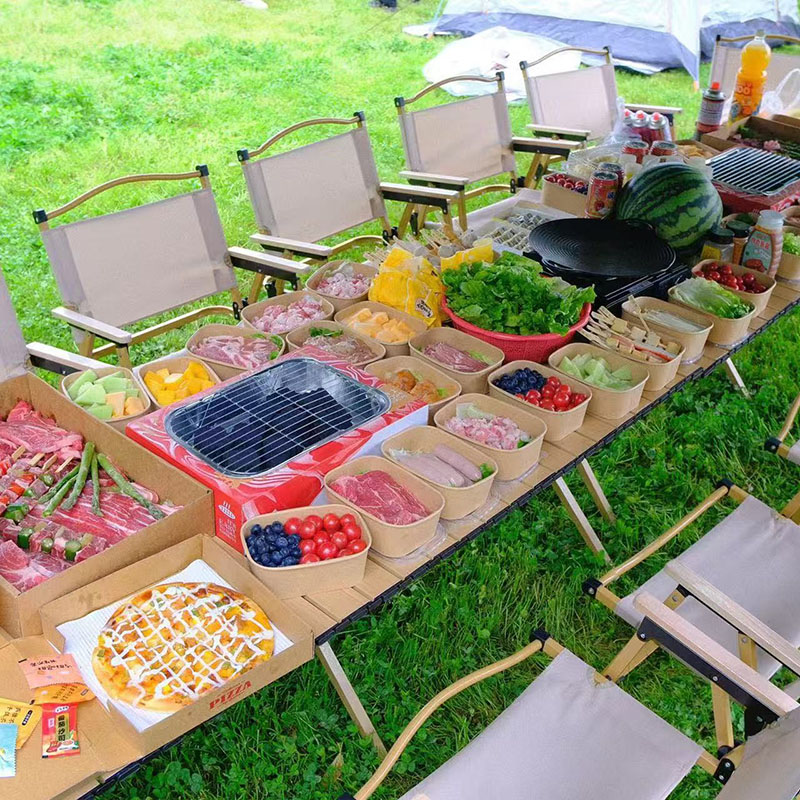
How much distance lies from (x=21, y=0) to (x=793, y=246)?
10.5 m

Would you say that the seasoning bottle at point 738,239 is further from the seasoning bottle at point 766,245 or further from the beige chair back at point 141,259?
the beige chair back at point 141,259

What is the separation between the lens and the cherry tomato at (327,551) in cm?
207

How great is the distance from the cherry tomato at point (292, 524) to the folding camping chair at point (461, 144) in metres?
2.81

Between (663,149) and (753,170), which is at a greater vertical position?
(663,149)

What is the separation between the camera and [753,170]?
437 centimetres

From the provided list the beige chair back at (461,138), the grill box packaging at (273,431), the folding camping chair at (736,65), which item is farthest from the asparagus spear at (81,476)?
the folding camping chair at (736,65)

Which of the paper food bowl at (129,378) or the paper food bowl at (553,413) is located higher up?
the paper food bowl at (129,378)

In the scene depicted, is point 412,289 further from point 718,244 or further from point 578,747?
point 578,747

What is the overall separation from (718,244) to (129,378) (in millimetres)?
2460

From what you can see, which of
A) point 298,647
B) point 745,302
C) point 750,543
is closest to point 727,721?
point 750,543

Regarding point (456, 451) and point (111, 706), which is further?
point (456, 451)

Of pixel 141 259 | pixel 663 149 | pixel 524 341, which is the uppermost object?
pixel 141 259

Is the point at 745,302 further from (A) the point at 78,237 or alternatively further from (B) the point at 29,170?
(B) the point at 29,170

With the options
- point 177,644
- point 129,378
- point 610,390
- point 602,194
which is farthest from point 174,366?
point 602,194
